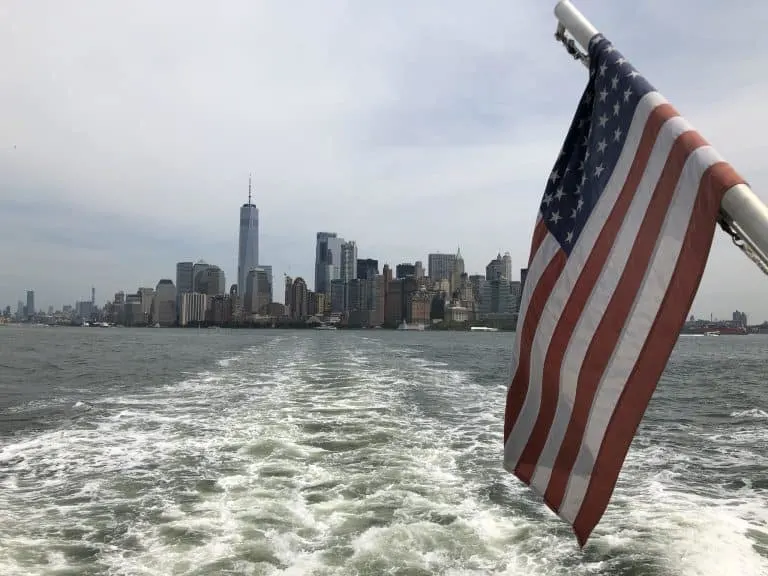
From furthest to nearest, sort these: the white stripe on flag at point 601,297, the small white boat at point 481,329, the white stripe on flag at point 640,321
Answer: the small white boat at point 481,329, the white stripe on flag at point 601,297, the white stripe on flag at point 640,321

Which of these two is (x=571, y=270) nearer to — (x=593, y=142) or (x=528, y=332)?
(x=528, y=332)

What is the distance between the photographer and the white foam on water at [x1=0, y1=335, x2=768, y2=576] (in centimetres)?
618

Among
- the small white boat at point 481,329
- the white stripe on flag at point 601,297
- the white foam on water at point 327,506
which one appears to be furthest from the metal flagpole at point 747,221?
the small white boat at point 481,329

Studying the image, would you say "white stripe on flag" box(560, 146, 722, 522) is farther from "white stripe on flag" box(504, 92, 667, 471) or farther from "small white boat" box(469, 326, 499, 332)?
"small white boat" box(469, 326, 499, 332)

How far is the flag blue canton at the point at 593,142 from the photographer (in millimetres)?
2953

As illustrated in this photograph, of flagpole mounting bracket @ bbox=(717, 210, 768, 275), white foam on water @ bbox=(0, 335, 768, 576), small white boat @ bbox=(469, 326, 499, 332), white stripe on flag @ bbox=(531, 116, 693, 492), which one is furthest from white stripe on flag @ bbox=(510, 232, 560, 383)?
small white boat @ bbox=(469, 326, 499, 332)

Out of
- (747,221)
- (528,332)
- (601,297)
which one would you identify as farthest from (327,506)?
(747,221)

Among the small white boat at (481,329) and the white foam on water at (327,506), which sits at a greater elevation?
the white foam on water at (327,506)

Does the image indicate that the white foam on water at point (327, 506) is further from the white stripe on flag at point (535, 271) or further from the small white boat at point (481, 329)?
the small white boat at point (481, 329)

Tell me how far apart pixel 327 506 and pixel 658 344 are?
611 centimetres

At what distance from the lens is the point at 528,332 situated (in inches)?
139

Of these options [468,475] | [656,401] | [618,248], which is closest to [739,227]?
[618,248]

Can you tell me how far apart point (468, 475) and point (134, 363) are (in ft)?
103

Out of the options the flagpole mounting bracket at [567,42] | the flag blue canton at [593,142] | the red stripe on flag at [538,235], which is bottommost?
the red stripe on flag at [538,235]
